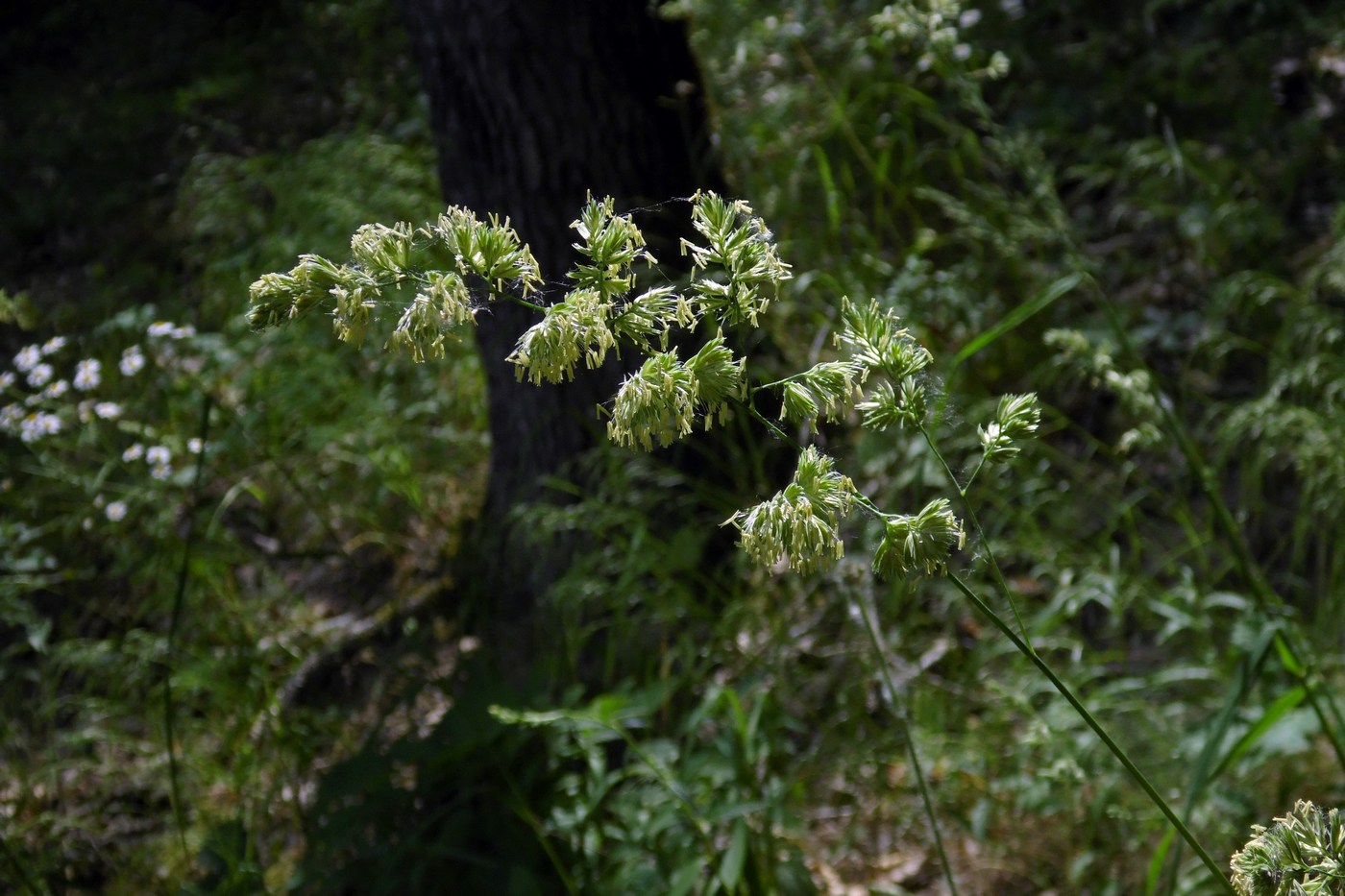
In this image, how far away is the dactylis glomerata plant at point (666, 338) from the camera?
79cm

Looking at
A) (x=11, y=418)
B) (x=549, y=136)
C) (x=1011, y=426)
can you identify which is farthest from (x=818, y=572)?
(x=11, y=418)

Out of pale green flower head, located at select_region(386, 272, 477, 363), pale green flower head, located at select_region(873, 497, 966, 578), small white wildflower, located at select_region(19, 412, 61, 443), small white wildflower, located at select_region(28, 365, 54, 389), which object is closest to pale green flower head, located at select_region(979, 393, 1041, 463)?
pale green flower head, located at select_region(873, 497, 966, 578)

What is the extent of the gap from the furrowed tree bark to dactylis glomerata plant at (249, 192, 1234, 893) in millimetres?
1505

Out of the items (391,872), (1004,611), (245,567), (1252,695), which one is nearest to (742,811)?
(391,872)

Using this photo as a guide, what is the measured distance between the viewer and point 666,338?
787 millimetres

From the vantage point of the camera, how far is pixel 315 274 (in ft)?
2.81

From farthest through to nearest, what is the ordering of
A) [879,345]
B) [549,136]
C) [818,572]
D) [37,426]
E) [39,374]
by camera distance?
1. [39,374]
2. [37,426]
3. [549,136]
4. [818,572]
5. [879,345]

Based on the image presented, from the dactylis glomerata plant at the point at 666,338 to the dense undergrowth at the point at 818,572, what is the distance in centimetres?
18

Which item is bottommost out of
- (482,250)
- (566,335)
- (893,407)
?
(893,407)

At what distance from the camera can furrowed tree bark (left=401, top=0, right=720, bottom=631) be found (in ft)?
8.09

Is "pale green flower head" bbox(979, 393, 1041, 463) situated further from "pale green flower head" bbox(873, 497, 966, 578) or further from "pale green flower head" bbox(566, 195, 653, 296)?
"pale green flower head" bbox(566, 195, 653, 296)

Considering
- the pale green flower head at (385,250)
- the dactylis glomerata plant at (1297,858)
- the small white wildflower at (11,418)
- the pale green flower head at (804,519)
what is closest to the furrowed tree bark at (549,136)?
the small white wildflower at (11,418)

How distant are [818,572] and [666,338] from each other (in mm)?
1572

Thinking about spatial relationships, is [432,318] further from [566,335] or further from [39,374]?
[39,374]
